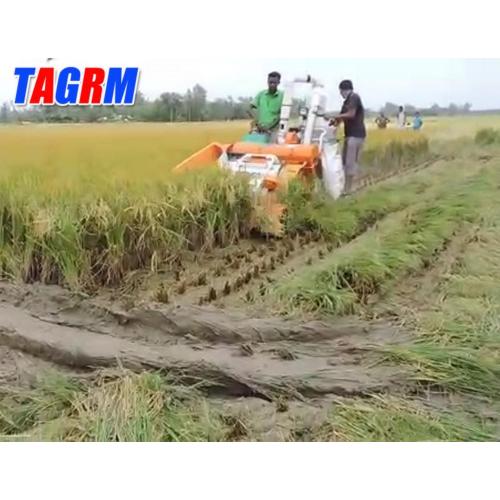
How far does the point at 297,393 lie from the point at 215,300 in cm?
37

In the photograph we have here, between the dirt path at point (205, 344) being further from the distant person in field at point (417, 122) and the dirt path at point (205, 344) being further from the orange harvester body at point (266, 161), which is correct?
the distant person in field at point (417, 122)

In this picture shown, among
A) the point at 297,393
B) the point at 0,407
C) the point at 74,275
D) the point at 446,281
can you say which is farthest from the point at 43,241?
the point at 446,281

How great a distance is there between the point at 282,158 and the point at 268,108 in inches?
7.1

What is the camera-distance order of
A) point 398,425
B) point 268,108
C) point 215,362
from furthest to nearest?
1. point 268,108
2. point 215,362
3. point 398,425

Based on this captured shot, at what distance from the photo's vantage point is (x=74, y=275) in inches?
78.7

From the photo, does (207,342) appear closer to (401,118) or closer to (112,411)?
(112,411)

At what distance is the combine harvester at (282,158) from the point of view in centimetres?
211

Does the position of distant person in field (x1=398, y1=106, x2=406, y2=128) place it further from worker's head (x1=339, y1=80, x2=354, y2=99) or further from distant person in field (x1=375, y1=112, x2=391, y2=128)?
worker's head (x1=339, y1=80, x2=354, y2=99)

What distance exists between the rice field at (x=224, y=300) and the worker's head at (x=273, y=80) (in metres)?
0.15

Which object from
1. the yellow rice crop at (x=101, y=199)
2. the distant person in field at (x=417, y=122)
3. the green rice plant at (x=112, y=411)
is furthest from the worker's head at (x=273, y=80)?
the green rice plant at (x=112, y=411)

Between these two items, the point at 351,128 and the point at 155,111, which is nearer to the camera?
the point at 155,111

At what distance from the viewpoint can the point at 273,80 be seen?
201cm

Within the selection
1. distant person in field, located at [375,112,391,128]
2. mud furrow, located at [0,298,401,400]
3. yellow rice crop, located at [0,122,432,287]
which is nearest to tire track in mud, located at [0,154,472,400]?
mud furrow, located at [0,298,401,400]

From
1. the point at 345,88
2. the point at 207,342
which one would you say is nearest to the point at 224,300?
the point at 207,342
